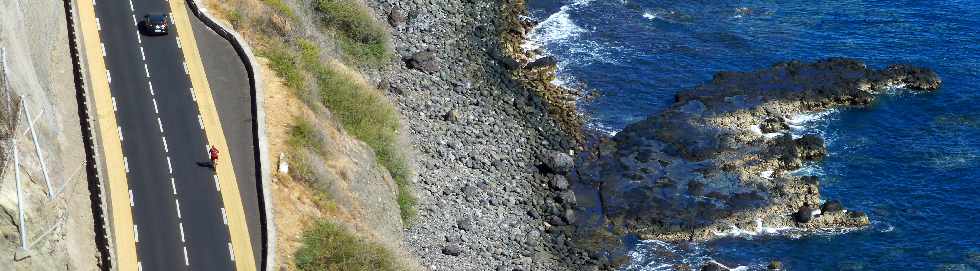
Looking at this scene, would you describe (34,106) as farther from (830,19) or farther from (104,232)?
(830,19)

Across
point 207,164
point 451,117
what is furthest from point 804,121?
point 207,164

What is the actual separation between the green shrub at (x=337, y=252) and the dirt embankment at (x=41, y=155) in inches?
394

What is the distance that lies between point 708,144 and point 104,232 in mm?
44851

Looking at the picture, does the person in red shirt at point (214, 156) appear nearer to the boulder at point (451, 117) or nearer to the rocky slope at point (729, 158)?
the boulder at point (451, 117)

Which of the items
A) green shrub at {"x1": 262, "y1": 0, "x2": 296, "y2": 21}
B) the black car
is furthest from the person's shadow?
green shrub at {"x1": 262, "y1": 0, "x2": 296, "y2": 21}

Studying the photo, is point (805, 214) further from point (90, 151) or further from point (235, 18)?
point (90, 151)

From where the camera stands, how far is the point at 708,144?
8556cm

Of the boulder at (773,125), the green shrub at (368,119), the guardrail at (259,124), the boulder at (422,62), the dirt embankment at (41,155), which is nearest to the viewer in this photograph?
the dirt embankment at (41,155)

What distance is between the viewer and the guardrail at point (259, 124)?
57.9m

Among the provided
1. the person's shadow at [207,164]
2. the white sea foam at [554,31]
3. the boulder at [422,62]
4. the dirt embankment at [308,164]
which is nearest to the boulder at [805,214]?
the dirt embankment at [308,164]

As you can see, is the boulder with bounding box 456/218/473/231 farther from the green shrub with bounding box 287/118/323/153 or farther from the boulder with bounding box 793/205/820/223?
the boulder with bounding box 793/205/820/223

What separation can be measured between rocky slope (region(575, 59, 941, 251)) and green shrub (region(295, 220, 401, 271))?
1910 cm

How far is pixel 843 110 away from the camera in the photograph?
9112cm

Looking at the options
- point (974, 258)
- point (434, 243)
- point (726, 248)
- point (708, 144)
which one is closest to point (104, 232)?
point (434, 243)
